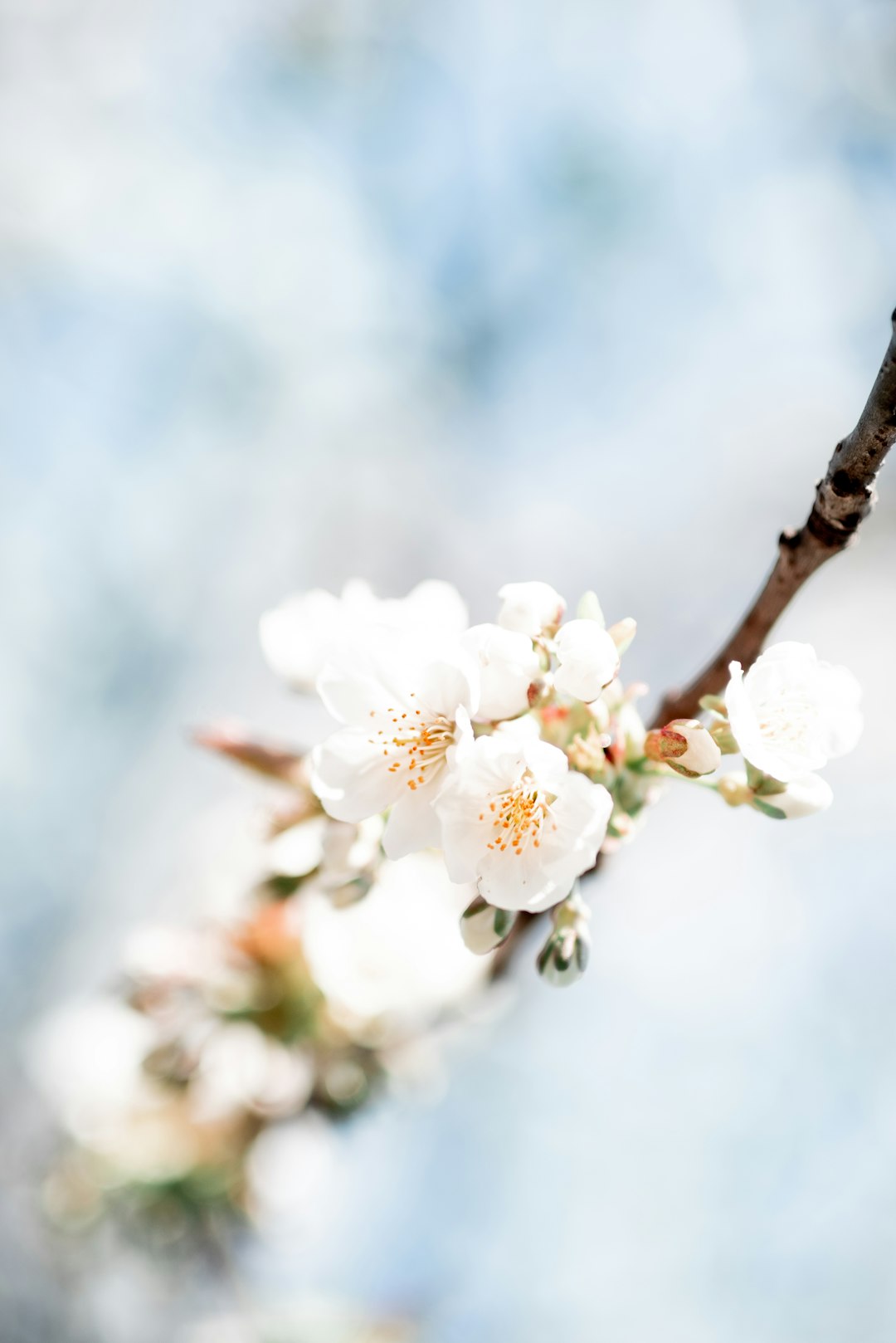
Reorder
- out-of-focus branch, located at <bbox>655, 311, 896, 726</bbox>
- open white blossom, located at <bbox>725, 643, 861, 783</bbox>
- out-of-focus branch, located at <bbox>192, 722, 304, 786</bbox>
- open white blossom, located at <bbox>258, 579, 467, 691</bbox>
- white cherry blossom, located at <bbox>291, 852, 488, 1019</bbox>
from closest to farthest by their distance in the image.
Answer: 1. out-of-focus branch, located at <bbox>655, 311, 896, 726</bbox>
2. open white blossom, located at <bbox>725, 643, 861, 783</bbox>
3. open white blossom, located at <bbox>258, 579, 467, 691</bbox>
4. out-of-focus branch, located at <bbox>192, 722, 304, 786</bbox>
5. white cherry blossom, located at <bbox>291, 852, 488, 1019</bbox>

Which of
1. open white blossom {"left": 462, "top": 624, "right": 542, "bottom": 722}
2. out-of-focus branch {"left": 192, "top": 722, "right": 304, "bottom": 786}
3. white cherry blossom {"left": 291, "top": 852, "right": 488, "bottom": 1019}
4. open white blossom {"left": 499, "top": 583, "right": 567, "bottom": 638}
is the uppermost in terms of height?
open white blossom {"left": 499, "top": 583, "right": 567, "bottom": 638}

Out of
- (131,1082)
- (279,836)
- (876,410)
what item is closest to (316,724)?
(131,1082)

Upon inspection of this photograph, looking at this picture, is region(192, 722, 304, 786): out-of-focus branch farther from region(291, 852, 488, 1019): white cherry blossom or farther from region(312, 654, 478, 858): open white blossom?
region(291, 852, 488, 1019): white cherry blossom

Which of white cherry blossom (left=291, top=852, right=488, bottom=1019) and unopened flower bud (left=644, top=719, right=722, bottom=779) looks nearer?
unopened flower bud (left=644, top=719, right=722, bottom=779)

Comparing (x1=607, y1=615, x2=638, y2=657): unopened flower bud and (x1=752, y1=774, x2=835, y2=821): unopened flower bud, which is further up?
(x1=607, y1=615, x2=638, y2=657): unopened flower bud

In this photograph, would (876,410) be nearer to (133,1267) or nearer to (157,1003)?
(157,1003)

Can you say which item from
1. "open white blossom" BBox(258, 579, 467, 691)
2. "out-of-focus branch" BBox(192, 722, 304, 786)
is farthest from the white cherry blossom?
"open white blossom" BBox(258, 579, 467, 691)
